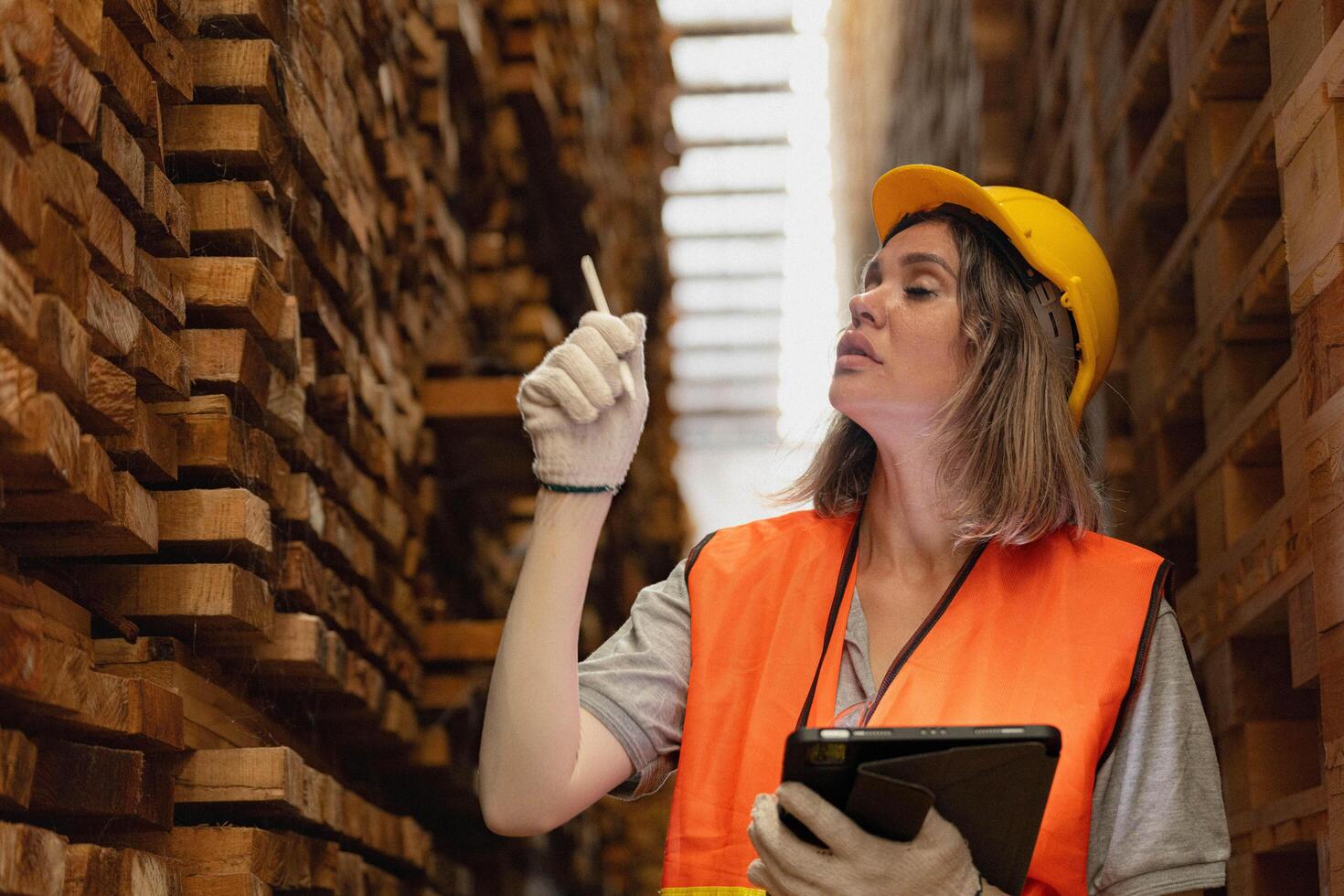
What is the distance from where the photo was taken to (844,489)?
122 inches

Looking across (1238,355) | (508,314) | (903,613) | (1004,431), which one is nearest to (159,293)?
(903,613)

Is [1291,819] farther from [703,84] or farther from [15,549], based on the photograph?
[703,84]

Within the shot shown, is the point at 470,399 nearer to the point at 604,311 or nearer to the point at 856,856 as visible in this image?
the point at 604,311

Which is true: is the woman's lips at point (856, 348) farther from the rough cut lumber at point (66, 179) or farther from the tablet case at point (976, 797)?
the rough cut lumber at point (66, 179)

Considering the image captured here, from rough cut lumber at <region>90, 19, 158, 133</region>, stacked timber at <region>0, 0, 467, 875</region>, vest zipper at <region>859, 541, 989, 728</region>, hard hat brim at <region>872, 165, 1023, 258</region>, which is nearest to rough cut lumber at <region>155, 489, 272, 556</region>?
stacked timber at <region>0, 0, 467, 875</region>

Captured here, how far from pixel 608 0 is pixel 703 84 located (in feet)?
16.9

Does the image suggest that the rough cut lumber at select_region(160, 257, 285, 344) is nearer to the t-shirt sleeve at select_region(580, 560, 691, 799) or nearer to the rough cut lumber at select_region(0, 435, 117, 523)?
the rough cut lumber at select_region(0, 435, 117, 523)

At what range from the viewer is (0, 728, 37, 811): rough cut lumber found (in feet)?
6.35

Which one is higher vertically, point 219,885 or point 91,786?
point 91,786

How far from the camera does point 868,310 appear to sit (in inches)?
115

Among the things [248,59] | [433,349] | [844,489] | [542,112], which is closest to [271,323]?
[248,59]

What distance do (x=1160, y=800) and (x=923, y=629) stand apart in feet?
1.51

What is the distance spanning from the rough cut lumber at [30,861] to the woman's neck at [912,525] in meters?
1.48

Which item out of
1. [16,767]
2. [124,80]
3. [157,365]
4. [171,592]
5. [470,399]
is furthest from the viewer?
[470,399]
